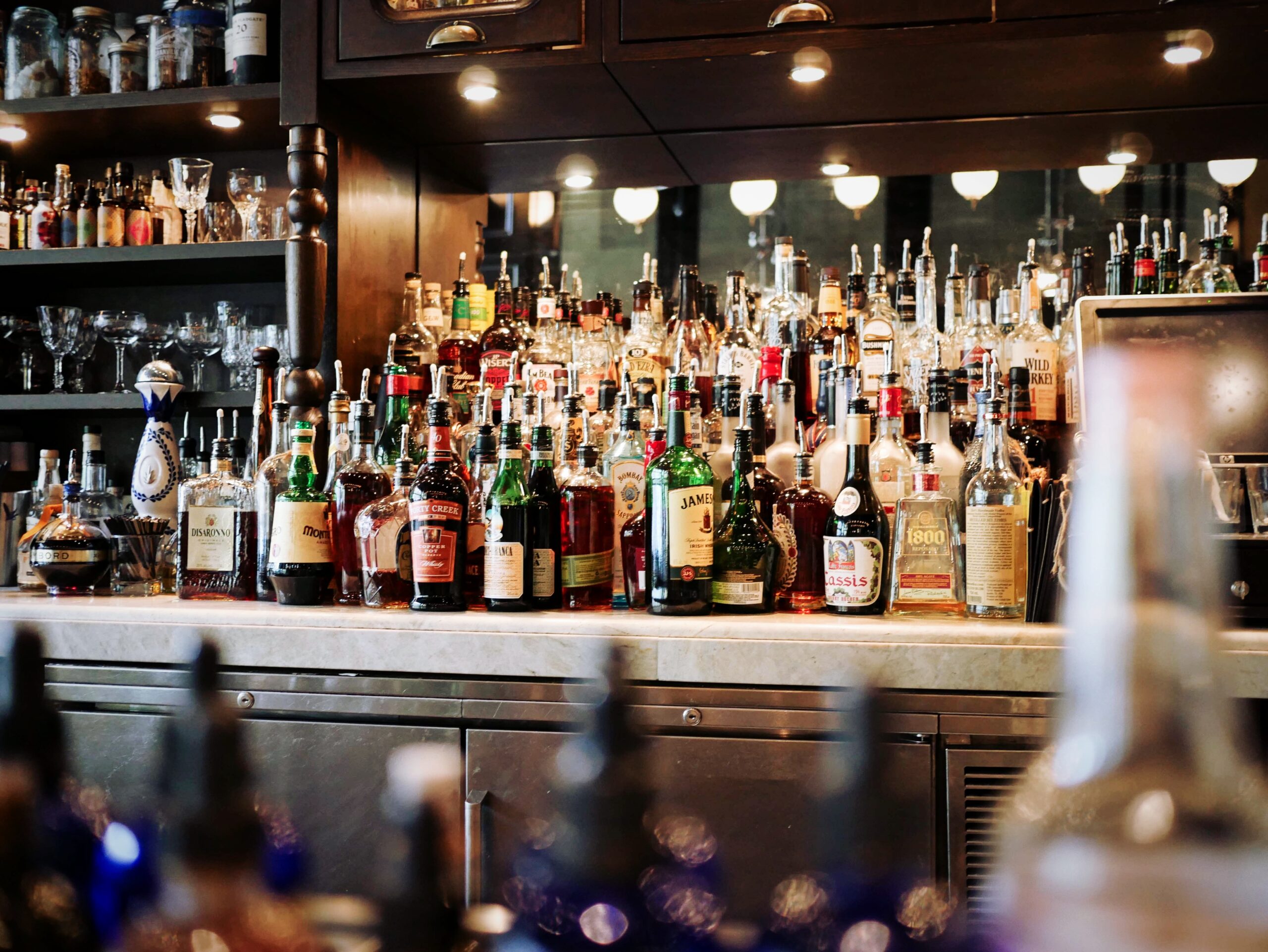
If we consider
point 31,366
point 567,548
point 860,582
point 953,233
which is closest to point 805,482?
point 860,582

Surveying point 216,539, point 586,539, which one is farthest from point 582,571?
point 216,539

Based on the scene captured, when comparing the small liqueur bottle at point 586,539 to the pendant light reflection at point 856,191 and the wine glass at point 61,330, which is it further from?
the wine glass at point 61,330

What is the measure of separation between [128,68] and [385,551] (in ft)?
4.12

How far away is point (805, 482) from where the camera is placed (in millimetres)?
1773

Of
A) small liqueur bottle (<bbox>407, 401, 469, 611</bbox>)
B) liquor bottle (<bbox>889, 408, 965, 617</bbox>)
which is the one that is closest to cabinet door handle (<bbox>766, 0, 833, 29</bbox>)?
liquor bottle (<bbox>889, 408, 965, 617</bbox>)

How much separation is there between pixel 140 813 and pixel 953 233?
227cm

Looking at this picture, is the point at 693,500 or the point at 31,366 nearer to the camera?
the point at 693,500

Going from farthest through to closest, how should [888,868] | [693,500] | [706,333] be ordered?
[706,333]
[693,500]
[888,868]

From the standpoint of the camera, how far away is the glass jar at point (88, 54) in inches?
92.8

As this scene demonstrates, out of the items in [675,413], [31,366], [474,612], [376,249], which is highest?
[376,249]

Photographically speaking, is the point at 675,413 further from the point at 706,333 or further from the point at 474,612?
the point at 706,333

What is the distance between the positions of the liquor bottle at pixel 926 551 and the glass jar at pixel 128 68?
1758mm

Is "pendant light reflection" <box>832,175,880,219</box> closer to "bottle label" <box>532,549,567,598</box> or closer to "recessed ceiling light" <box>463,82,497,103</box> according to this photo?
"recessed ceiling light" <box>463,82,497,103</box>

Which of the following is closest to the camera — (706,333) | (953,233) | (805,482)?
(805,482)
